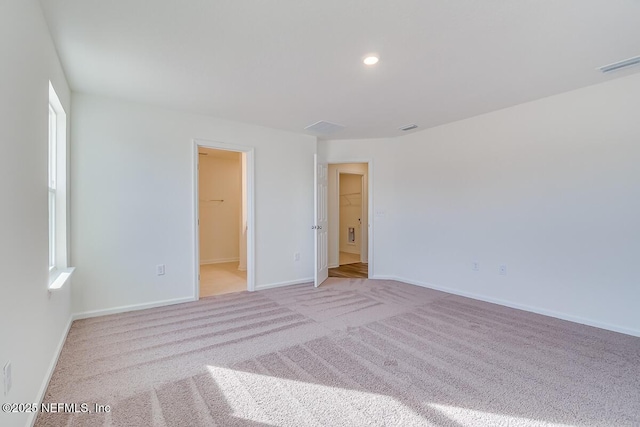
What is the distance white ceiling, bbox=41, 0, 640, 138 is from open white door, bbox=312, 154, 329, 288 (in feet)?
4.57

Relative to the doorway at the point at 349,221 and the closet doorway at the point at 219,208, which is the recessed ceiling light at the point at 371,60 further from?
the closet doorway at the point at 219,208

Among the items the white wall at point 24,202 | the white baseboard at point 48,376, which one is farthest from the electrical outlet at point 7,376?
the white baseboard at point 48,376

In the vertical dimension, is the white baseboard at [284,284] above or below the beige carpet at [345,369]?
above

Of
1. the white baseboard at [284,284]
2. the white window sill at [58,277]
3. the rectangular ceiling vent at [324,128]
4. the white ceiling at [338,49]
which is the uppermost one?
the white ceiling at [338,49]

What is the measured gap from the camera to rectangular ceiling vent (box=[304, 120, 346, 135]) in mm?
4070

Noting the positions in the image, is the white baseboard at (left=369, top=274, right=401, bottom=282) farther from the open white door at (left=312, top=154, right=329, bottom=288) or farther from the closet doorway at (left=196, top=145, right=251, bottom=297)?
the closet doorway at (left=196, top=145, right=251, bottom=297)

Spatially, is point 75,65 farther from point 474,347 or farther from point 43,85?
point 474,347

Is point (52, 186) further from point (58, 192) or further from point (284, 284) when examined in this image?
point (284, 284)

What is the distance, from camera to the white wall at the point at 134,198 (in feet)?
10.2

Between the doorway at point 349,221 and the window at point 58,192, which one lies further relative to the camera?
the doorway at point 349,221

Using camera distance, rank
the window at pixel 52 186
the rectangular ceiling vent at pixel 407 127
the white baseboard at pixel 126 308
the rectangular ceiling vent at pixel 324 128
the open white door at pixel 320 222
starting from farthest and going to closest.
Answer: the open white door at pixel 320 222 → the rectangular ceiling vent at pixel 407 127 → the rectangular ceiling vent at pixel 324 128 → the white baseboard at pixel 126 308 → the window at pixel 52 186

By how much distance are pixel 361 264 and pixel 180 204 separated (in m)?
3.90

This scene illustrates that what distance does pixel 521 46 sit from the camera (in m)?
2.18

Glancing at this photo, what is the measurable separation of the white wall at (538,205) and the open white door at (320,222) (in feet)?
4.18
